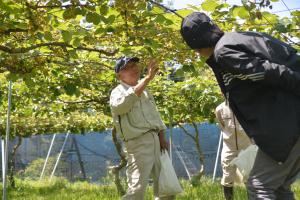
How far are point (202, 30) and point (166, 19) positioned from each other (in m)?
0.66

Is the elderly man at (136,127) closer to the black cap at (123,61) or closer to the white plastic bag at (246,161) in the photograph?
the black cap at (123,61)

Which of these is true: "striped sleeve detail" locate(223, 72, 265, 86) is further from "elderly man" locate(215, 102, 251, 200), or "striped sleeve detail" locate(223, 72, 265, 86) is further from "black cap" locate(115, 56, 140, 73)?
"elderly man" locate(215, 102, 251, 200)

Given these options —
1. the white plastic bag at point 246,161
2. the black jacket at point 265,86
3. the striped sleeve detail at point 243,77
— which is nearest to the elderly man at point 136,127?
the white plastic bag at point 246,161

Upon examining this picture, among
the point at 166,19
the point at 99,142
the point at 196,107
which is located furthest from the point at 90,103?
the point at 99,142

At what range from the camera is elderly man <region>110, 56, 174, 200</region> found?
11.2ft

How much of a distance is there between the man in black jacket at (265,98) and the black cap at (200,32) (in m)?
0.09

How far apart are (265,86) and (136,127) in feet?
5.10

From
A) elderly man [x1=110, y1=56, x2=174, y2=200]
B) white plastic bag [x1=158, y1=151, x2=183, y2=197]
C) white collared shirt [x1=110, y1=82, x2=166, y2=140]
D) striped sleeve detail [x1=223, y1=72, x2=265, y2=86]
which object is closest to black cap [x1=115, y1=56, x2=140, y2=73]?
elderly man [x1=110, y1=56, x2=174, y2=200]

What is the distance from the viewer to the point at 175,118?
9000mm

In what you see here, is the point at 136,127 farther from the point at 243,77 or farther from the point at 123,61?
the point at 243,77

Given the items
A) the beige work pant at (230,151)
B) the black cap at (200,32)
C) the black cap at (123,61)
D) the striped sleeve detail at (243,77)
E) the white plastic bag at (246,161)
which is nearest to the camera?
the striped sleeve detail at (243,77)

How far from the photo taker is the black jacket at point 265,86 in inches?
78.1

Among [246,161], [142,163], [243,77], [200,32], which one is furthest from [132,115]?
[243,77]

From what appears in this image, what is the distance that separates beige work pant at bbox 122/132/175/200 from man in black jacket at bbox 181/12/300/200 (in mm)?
1361
